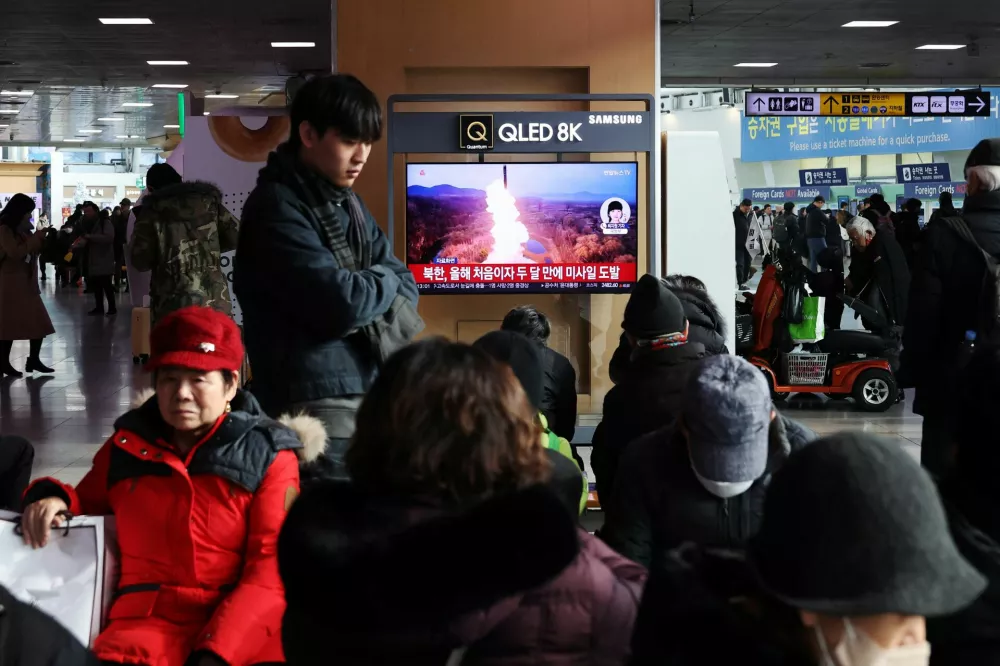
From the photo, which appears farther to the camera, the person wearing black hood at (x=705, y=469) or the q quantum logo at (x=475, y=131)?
the q quantum logo at (x=475, y=131)

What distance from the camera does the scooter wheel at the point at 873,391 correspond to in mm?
9161

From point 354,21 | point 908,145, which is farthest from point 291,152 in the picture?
point 908,145

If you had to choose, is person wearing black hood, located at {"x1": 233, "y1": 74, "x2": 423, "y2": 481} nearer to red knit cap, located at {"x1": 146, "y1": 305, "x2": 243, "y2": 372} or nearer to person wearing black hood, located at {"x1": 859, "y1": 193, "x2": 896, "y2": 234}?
red knit cap, located at {"x1": 146, "y1": 305, "x2": 243, "y2": 372}

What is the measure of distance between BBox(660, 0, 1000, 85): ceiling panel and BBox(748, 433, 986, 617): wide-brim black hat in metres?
13.8

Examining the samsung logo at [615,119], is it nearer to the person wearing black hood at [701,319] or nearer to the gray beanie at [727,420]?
the person wearing black hood at [701,319]

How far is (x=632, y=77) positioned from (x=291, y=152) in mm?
4588

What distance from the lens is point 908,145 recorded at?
101 ft

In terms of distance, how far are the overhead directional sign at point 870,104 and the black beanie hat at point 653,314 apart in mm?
14551

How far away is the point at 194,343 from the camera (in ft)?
8.34

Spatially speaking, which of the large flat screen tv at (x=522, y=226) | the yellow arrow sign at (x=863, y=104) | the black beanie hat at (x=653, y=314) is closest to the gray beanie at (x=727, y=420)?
the black beanie hat at (x=653, y=314)

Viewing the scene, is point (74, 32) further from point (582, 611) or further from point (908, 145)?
point (908, 145)

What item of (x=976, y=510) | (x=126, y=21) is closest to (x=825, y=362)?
(x=976, y=510)

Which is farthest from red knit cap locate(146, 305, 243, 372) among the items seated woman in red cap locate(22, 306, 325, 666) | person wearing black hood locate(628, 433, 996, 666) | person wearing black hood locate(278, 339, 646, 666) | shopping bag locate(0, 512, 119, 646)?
person wearing black hood locate(628, 433, 996, 666)

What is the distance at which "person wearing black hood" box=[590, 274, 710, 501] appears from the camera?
11.9ft
